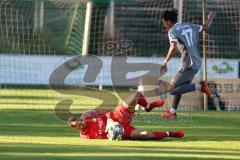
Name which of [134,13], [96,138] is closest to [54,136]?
[96,138]

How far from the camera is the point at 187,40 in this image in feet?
52.7

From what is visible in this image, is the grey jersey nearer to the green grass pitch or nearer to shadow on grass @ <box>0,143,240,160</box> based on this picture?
the green grass pitch

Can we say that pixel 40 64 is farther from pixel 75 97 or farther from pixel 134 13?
pixel 134 13

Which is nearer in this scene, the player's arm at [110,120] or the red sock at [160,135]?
the player's arm at [110,120]

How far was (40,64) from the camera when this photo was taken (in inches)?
1119

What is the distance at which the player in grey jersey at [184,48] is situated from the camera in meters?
15.8

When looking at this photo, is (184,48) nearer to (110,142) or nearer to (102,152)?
(110,142)

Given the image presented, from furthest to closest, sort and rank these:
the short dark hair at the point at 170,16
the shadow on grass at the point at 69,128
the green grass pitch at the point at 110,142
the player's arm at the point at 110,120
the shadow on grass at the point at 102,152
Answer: the short dark hair at the point at 170,16 → the shadow on grass at the point at 69,128 → the player's arm at the point at 110,120 → the green grass pitch at the point at 110,142 → the shadow on grass at the point at 102,152

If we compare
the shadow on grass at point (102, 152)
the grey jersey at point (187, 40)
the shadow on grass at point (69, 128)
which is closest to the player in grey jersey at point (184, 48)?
the grey jersey at point (187, 40)

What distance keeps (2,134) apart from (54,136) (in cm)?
85

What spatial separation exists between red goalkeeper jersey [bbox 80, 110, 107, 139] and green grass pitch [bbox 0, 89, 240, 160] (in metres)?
0.20

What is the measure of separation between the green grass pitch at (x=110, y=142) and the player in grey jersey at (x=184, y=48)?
684mm

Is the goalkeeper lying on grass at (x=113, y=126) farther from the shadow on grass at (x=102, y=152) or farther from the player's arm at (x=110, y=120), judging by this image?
the shadow on grass at (x=102, y=152)

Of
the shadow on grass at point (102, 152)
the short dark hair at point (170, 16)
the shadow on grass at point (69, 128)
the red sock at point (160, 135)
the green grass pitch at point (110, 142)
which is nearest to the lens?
the shadow on grass at point (102, 152)
